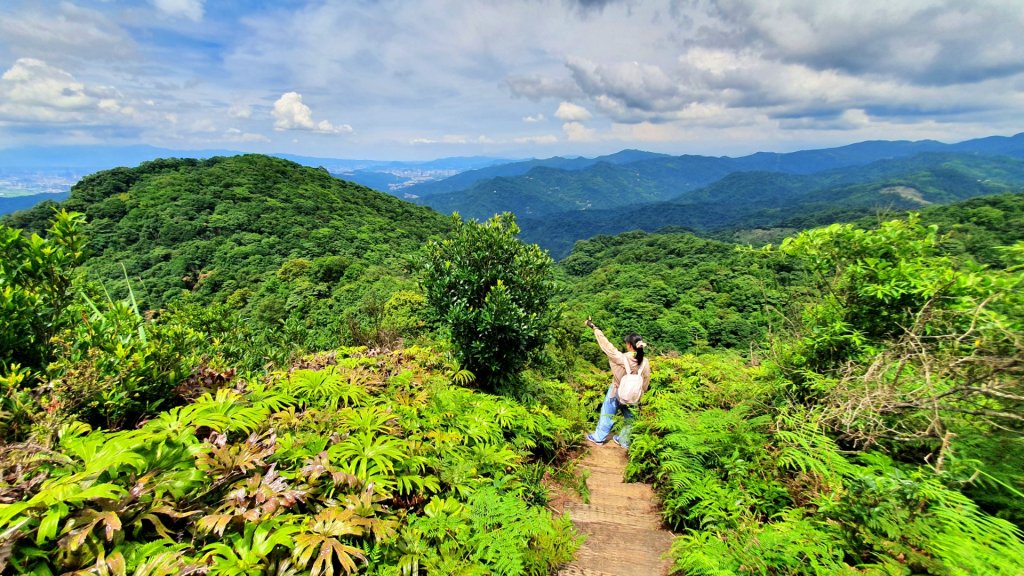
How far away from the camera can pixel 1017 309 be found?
129 inches

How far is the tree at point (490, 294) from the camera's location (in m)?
6.82

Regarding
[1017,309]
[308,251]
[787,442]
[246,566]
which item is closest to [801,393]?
[787,442]

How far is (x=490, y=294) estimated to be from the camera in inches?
263

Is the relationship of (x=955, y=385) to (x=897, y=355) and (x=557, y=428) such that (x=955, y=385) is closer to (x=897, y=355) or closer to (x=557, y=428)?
(x=897, y=355)

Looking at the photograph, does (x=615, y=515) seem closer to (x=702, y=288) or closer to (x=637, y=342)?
(x=637, y=342)

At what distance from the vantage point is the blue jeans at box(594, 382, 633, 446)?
6.40 metres

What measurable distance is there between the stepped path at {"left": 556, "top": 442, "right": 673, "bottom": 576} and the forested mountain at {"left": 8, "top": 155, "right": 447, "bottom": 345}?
20.5 meters

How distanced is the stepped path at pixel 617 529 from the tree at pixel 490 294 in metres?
2.23

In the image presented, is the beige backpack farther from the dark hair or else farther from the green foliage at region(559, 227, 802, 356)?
the green foliage at region(559, 227, 802, 356)

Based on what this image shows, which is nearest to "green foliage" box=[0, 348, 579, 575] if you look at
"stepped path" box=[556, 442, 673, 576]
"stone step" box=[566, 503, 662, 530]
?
"stepped path" box=[556, 442, 673, 576]

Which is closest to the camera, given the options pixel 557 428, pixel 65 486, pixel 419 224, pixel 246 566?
pixel 65 486

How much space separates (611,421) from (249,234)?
57.1 m

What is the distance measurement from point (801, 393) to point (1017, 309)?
210 centimetres

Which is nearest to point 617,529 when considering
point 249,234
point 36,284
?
point 36,284
